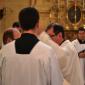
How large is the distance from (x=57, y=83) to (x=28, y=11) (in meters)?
0.75

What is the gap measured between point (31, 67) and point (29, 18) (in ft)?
1.53

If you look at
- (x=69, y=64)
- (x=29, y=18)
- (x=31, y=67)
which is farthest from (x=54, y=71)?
(x=69, y=64)

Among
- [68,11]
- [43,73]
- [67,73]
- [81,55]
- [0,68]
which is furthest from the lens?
[68,11]

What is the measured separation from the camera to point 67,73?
552 cm

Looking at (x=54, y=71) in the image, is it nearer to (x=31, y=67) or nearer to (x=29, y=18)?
(x=31, y=67)

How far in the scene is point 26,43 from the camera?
11.4 ft

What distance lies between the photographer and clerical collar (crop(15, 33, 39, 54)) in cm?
344

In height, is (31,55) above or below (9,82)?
above

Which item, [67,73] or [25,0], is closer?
[67,73]

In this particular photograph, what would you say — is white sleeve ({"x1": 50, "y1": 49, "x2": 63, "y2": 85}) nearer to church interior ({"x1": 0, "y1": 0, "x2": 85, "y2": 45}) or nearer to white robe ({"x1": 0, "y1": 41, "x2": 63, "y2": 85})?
white robe ({"x1": 0, "y1": 41, "x2": 63, "y2": 85})

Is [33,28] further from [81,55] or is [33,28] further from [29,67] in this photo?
[81,55]

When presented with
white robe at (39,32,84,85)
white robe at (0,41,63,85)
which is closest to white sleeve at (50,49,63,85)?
white robe at (0,41,63,85)

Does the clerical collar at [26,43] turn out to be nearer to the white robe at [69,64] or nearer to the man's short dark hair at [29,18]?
the man's short dark hair at [29,18]

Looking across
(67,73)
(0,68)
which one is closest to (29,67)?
(0,68)
